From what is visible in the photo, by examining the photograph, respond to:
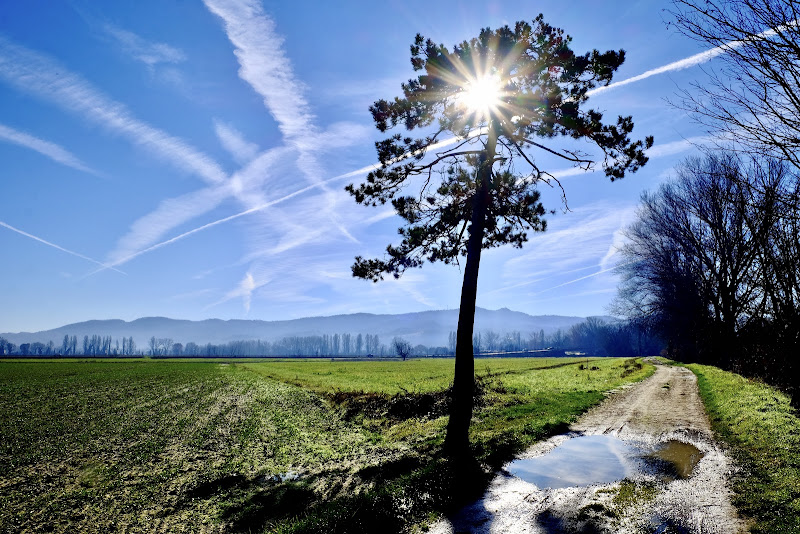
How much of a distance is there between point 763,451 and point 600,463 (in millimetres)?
4055

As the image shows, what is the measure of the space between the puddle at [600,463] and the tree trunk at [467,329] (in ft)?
6.28

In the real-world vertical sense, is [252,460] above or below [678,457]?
below

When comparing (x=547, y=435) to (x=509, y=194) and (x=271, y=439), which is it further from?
(x=271, y=439)

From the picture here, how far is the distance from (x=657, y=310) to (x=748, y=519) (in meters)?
54.5

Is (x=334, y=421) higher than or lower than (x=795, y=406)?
lower

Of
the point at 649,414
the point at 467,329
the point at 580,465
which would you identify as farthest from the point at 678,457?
the point at 649,414

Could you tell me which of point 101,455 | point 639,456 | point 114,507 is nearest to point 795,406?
point 639,456

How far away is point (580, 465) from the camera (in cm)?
1051

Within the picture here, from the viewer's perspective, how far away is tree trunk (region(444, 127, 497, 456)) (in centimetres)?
1240

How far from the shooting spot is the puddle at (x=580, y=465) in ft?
30.8

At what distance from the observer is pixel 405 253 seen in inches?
610

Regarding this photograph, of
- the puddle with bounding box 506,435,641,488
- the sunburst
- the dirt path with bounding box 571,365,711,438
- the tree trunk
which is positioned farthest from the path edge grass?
the sunburst

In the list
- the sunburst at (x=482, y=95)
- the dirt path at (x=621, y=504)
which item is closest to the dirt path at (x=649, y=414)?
the dirt path at (x=621, y=504)

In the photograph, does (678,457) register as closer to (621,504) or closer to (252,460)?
(621,504)
